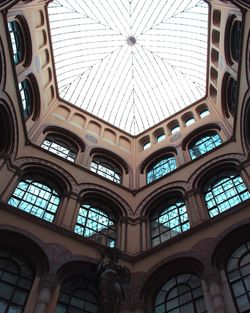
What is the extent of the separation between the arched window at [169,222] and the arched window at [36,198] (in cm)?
449

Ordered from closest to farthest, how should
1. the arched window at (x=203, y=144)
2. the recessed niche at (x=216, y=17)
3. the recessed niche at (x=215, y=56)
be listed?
the arched window at (x=203, y=144), the recessed niche at (x=216, y=17), the recessed niche at (x=215, y=56)

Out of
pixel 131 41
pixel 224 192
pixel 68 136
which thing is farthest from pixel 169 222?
pixel 131 41

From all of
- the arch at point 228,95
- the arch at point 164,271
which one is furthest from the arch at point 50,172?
the arch at point 228,95

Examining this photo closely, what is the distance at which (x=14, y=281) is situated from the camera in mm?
11523

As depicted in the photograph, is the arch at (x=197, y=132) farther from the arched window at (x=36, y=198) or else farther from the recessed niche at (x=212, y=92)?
the arched window at (x=36, y=198)

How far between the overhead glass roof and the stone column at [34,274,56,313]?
608 inches

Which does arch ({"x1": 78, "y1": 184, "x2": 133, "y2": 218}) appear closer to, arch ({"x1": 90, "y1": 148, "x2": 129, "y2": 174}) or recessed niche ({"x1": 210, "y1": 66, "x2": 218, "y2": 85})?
arch ({"x1": 90, "y1": 148, "x2": 129, "y2": 174})

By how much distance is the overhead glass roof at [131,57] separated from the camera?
2367 centimetres

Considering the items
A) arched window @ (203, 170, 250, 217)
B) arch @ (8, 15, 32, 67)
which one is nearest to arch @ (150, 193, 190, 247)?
arched window @ (203, 170, 250, 217)

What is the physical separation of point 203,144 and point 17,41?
11.1 meters

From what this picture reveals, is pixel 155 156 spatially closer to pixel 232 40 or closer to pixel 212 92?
pixel 212 92

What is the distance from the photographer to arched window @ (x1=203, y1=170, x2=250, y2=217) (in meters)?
14.5

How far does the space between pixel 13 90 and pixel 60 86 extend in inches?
358

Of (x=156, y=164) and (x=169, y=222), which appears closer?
(x=169, y=222)
